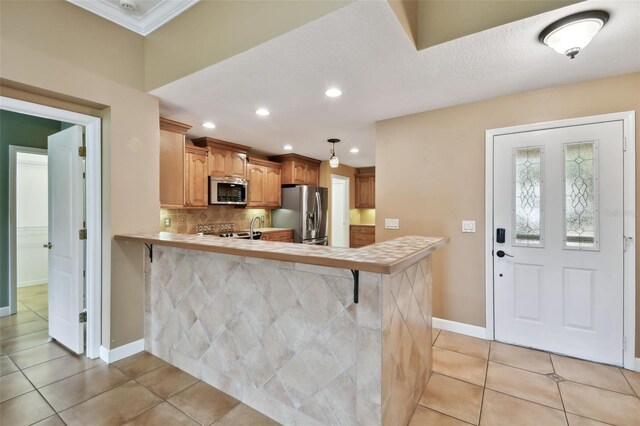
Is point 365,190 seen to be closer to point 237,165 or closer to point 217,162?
point 237,165

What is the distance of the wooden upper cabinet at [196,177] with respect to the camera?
418cm

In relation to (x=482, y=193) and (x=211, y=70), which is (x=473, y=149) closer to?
(x=482, y=193)

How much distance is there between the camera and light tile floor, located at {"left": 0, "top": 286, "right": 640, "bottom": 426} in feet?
5.99

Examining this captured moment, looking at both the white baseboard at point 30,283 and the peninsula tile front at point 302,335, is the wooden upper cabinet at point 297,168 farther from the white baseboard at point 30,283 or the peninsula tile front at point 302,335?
the white baseboard at point 30,283

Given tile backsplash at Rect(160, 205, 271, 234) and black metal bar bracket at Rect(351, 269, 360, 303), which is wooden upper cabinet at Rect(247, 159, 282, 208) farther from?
black metal bar bracket at Rect(351, 269, 360, 303)

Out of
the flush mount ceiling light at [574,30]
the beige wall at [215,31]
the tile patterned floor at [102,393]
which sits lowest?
the tile patterned floor at [102,393]

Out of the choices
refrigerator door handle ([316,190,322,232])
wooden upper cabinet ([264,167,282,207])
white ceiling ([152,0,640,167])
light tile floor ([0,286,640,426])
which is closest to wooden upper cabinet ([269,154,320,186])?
wooden upper cabinet ([264,167,282,207])

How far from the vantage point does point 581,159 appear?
8.23 feet

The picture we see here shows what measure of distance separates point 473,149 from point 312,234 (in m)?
3.56

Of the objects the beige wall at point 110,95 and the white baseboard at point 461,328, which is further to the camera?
the white baseboard at point 461,328

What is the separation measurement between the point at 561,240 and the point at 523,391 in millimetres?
1338

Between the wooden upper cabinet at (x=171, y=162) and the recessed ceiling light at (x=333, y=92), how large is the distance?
197 cm

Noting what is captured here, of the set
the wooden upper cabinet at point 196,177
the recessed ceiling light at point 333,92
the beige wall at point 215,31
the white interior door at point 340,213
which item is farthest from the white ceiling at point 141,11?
the white interior door at point 340,213

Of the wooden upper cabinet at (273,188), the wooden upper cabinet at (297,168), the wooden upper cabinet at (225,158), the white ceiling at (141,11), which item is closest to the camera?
the white ceiling at (141,11)
